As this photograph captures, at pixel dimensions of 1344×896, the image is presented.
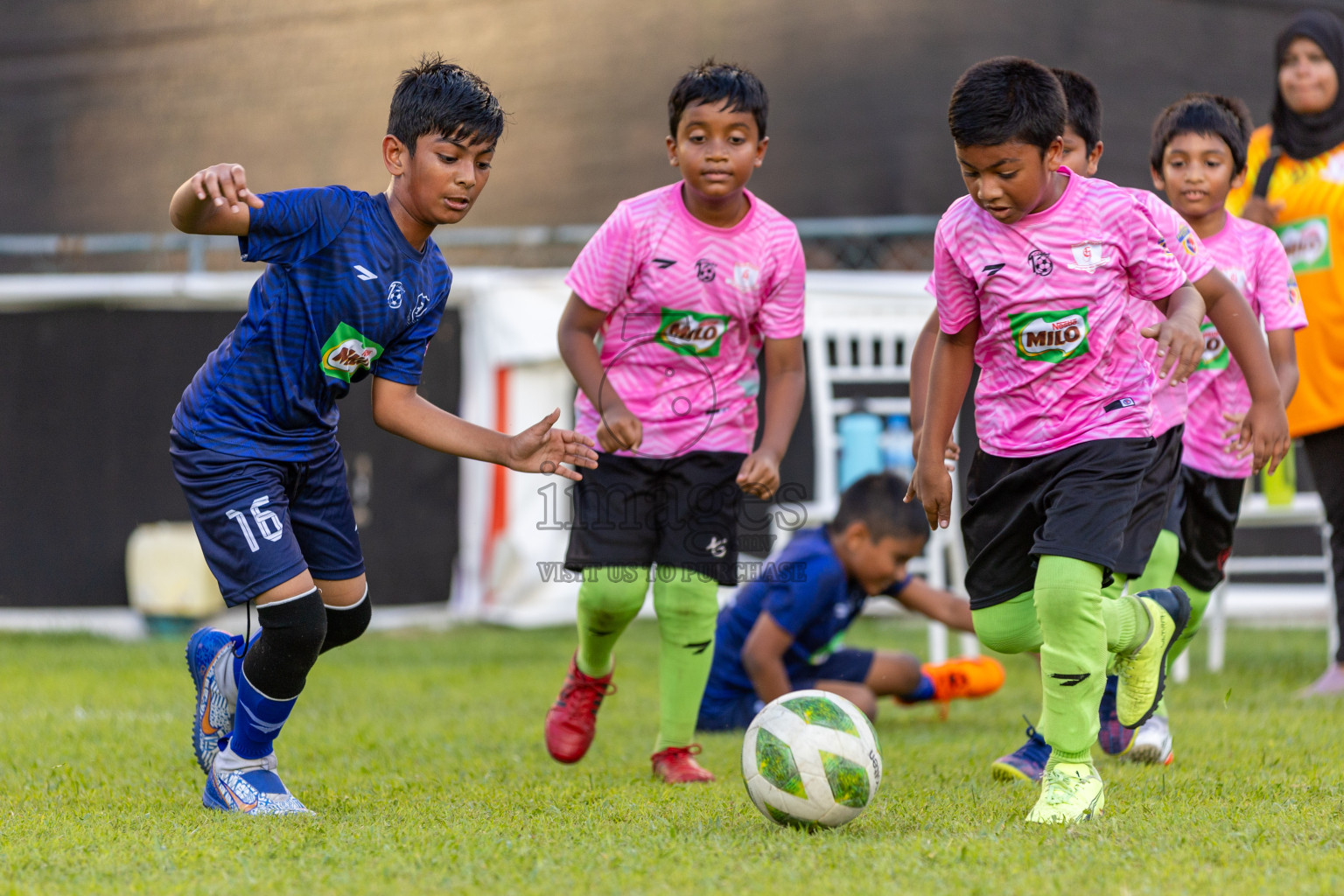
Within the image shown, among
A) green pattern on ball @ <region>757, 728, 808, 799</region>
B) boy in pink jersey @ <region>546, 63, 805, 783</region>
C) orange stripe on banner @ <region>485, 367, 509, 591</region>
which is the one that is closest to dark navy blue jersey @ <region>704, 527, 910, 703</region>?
boy in pink jersey @ <region>546, 63, 805, 783</region>

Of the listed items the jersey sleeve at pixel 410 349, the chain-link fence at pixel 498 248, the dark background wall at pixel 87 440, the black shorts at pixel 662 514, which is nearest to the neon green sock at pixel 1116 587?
the black shorts at pixel 662 514

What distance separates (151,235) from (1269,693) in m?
6.18

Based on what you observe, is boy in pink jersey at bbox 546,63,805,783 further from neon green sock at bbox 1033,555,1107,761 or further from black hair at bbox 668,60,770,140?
neon green sock at bbox 1033,555,1107,761

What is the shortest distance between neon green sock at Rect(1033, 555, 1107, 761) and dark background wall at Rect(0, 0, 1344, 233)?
5127mm

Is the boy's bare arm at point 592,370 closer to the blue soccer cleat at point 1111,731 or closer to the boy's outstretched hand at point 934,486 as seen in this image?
the boy's outstretched hand at point 934,486

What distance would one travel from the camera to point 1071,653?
289 cm

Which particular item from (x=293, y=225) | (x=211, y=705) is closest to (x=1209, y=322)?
(x=293, y=225)

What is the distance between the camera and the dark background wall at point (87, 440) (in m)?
7.15

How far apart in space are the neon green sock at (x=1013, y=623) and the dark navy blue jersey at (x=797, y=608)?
4.23 feet

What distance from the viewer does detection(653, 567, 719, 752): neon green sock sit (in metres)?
3.73

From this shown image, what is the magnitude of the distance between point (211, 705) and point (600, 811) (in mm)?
1069

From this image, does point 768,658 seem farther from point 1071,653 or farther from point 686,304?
point 1071,653

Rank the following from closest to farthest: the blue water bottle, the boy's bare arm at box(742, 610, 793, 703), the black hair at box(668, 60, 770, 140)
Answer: the black hair at box(668, 60, 770, 140), the boy's bare arm at box(742, 610, 793, 703), the blue water bottle

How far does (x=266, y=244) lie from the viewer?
10.0 ft
